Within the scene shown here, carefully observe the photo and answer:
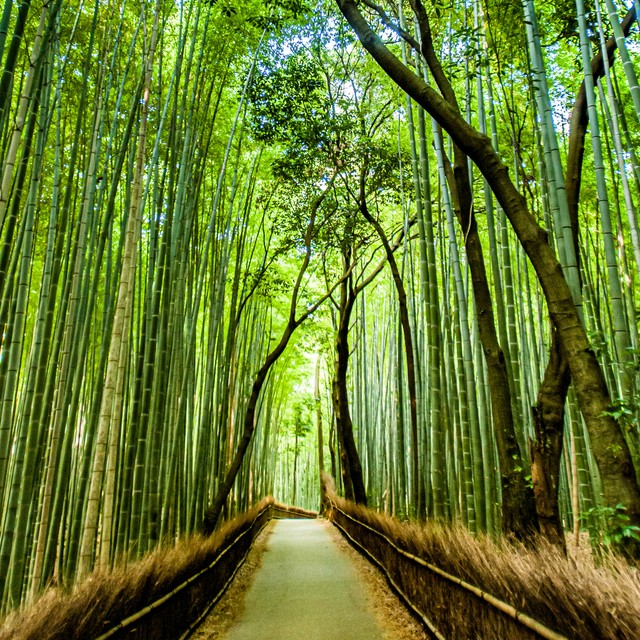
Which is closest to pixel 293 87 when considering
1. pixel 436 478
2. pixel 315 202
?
pixel 315 202

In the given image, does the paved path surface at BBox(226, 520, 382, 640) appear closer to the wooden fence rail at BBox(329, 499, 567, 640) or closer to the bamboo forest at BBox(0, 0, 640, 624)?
the wooden fence rail at BBox(329, 499, 567, 640)

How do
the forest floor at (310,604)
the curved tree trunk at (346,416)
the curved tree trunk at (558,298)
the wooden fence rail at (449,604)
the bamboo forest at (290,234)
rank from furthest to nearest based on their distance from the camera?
the curved tree trunk at (346,416)
the forest floor at (310,604)
the bamboo forest at (290,234)
the curved tree trunk at (558,298)
the wooden fence rail at (449,604)

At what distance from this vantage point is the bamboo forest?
237 centimetres

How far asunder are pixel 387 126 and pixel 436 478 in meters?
4.66

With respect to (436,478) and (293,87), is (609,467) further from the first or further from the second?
(293,87)

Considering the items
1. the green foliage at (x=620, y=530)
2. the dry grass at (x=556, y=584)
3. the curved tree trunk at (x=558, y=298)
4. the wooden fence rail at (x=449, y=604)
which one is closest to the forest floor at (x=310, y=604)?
the wooden fence rail at (x=449, y=604)

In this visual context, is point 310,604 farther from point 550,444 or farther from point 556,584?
point 556,584

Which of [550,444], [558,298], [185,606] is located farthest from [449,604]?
[558,298]

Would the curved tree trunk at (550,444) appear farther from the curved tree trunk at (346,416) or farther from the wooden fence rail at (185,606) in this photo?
the curved tree trunk at (346,416)

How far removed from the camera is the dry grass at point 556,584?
4.25 ft

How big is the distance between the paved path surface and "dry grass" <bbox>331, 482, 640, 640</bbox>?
912 millimetres

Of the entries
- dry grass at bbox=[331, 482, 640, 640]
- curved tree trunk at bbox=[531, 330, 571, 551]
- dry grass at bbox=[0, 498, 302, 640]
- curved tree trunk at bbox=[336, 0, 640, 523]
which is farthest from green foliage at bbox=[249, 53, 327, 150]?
dry grass at bbox=[331, 482, 640, 640]

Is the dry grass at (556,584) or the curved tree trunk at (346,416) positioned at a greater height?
the curved tree trunk at (346,416)

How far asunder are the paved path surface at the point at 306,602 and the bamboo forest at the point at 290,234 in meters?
0.87
